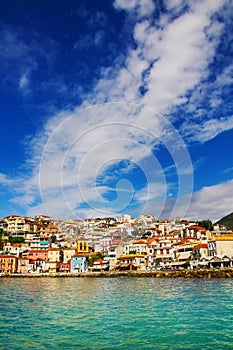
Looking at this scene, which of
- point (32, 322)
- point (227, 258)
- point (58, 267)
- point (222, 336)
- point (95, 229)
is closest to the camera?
point (222, 336)

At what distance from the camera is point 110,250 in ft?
219

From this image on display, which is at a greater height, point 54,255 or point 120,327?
point 54,255

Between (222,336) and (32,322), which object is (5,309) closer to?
(32,322)

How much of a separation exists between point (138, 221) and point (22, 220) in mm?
46064

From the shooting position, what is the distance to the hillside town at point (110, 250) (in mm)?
53522

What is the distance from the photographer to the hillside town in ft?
176

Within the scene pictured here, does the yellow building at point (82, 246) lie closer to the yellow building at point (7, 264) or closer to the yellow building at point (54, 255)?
the yellow building at point (54, 255)

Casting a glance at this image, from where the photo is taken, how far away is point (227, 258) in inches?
1902

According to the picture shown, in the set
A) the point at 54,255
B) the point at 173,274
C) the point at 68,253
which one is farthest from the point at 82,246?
the point at 173,274

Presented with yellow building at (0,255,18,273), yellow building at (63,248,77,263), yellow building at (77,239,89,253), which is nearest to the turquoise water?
yellow building at (0,255,18,273)

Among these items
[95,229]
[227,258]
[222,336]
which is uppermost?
[95,229]

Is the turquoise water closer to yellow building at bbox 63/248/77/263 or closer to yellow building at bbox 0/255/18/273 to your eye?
yellow building at bbox 0/255/18/273

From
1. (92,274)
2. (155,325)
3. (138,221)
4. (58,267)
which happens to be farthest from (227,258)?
(138,221)

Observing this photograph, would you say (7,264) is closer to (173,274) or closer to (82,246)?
(82,246)
